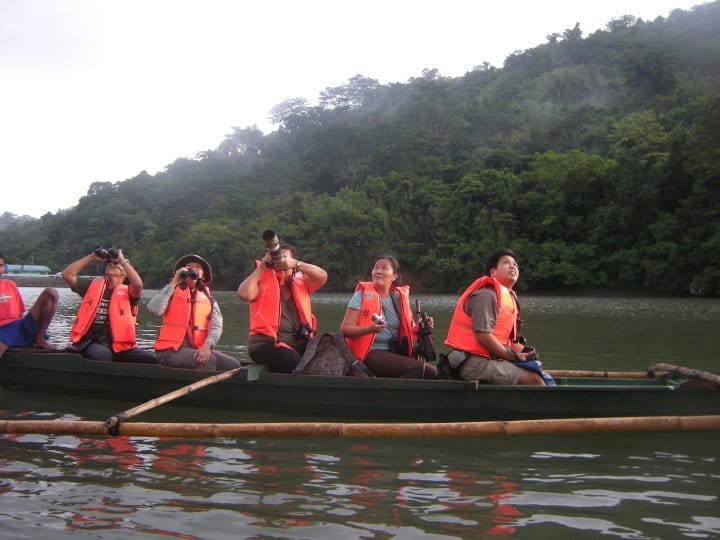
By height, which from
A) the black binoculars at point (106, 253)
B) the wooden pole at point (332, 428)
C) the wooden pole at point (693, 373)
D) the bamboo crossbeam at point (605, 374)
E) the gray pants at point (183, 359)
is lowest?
the wooden pole at point (332, 428)

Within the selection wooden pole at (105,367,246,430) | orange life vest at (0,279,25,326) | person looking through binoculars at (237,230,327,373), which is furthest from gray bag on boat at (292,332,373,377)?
orange life vest at (0,279,25,326)

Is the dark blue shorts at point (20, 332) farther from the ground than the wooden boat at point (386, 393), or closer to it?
farther from the ground

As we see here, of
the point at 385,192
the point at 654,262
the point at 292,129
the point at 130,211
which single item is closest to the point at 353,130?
the point at 385,192

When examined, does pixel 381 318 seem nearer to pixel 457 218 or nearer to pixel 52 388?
pixel 52 388

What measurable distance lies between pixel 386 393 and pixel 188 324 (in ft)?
6.87

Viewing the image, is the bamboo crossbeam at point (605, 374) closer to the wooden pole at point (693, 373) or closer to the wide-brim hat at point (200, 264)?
the wooden pole at point (693, 373)

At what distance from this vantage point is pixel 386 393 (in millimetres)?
5422

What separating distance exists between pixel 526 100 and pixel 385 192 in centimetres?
2223

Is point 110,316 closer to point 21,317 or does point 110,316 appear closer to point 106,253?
point 106,253

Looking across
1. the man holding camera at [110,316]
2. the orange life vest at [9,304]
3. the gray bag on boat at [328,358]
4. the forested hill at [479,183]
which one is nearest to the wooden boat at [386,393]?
the gray bag on boat at [328,358]

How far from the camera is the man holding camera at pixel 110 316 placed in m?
6.55

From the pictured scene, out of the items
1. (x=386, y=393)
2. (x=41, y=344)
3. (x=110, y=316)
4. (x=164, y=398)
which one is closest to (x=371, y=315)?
(x=386, y=393)

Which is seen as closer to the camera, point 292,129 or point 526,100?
point 526,100

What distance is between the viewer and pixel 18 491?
3852 mm
